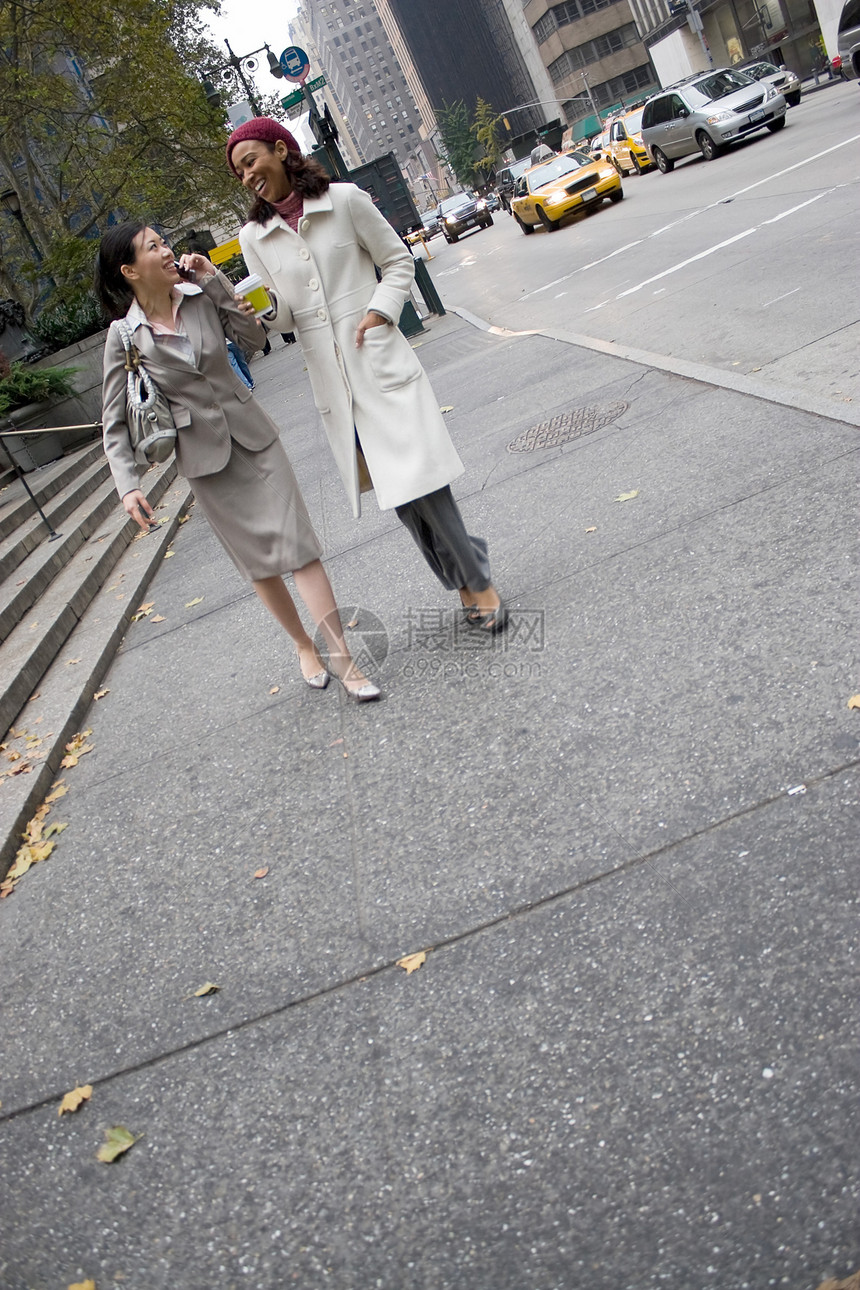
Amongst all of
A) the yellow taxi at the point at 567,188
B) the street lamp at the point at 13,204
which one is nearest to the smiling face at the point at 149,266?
the street lamp at the point at 13,204

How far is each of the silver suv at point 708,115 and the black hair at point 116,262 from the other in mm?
24016

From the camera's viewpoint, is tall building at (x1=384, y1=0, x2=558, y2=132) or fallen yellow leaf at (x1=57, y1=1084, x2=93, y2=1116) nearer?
fallen yellow leaf at (x1=57, y1=1084, x2=93, y2=1116)

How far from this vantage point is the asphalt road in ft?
25.5

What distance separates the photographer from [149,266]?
156 inches

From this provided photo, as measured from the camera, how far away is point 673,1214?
2.01 meters

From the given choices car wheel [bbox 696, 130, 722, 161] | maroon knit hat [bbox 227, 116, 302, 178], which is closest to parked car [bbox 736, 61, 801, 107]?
car wheel [bbox 696, 130, 722, 161]

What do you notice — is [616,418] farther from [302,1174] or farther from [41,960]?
[302,1174]

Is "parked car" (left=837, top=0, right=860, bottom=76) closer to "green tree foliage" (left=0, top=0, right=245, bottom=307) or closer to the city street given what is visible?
"green tree foliage" (left=0, top=0, right=245, bottom=307)

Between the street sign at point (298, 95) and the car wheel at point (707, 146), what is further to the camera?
the car wheel at point (707, 146)

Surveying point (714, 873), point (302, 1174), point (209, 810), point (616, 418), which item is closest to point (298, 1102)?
point (302, 1174)

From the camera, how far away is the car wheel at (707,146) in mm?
25378

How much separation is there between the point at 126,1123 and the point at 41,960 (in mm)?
1055

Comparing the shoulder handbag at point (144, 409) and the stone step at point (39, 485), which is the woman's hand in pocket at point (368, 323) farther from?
the stone step at point (39, 485)

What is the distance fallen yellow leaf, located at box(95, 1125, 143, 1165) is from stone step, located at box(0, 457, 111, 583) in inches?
211
